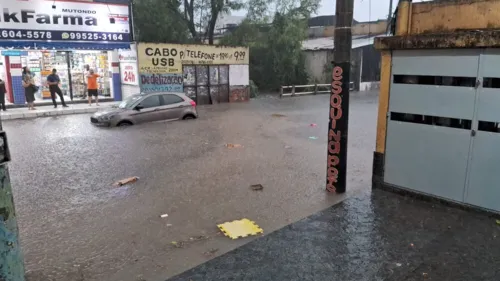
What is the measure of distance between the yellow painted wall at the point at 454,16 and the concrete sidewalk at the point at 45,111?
15204mm

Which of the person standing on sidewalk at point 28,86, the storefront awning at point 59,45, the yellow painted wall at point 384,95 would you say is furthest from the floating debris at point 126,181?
the storefront awning at point 59,45

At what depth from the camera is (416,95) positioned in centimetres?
616

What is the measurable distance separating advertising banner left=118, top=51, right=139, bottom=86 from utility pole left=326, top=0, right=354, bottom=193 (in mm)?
Result: 14373

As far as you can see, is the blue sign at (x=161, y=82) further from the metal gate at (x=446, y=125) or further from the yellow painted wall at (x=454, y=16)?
the yellow painted wall at (x=454, y=16)

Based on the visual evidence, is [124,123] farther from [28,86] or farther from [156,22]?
[156,22]

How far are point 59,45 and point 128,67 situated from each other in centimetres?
325

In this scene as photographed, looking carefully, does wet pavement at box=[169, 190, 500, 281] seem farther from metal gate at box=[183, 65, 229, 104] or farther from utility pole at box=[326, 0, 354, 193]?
metal gate at box=[183, 65, 229, 104]

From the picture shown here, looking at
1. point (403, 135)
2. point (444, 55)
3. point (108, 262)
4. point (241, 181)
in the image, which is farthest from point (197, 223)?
point (444, 55)

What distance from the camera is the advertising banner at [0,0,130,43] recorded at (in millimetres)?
16594

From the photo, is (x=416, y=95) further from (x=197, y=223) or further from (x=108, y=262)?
(x=108, y=262)

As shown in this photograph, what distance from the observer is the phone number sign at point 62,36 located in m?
16.7

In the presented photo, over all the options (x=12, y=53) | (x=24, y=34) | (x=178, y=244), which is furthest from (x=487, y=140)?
(x=12, y=53)

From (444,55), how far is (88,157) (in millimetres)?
8139

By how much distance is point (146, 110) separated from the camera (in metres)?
14.4
